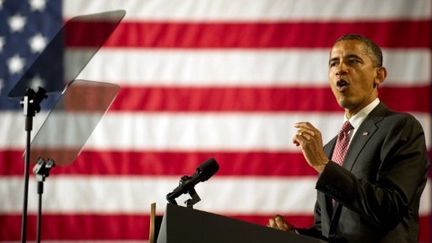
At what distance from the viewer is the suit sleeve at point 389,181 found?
1.44 metres

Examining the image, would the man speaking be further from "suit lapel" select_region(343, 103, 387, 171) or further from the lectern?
the lectern

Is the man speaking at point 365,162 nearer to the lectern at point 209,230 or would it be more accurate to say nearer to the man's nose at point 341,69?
the man's nose at point 341,69

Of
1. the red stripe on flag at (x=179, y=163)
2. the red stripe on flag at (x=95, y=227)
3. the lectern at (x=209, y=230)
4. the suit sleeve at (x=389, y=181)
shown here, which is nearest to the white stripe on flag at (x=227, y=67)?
the red stripe on flag at (x=179, y=163)

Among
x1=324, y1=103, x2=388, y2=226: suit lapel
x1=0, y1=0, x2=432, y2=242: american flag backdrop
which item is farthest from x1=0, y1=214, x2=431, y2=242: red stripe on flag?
x1=324, y1=103, x2=388, y2=226: suit lapel

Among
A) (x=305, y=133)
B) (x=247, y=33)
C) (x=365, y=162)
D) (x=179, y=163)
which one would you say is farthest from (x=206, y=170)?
(x=247, y=33)

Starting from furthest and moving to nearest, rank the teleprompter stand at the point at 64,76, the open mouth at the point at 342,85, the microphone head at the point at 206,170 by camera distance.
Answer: the teleprompter stand at the point at 64,76 → the open mouth at the point at 342,85 → the microphone head at the point at 206,170

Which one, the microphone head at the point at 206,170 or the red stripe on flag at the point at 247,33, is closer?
the microphone head at the point at 206,170

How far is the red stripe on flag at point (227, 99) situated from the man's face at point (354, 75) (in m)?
1.38

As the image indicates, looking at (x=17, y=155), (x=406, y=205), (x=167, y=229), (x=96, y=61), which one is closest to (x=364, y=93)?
(x=406, y=205)

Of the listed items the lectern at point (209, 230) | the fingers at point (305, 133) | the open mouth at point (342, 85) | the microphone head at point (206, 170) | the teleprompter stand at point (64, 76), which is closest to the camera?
the lectern at point (209, 230)

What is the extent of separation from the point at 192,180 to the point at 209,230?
276 millimetres

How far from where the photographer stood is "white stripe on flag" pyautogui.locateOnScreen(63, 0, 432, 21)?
3.10m

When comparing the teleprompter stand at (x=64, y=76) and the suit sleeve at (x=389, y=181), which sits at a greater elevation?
the teleprompter stand at (x=64, y=76)

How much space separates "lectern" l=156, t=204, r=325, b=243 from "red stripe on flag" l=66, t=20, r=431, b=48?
77.2 inches
